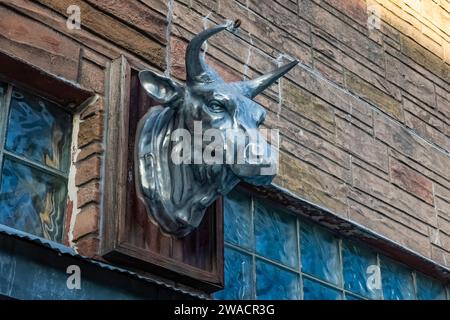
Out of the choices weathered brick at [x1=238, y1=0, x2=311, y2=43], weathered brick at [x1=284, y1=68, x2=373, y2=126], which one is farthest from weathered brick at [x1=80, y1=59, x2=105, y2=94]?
weathered brick at [x1=284, y1=68, x2=373, y2=126]

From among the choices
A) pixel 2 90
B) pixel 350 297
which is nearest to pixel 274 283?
pixel 350 297

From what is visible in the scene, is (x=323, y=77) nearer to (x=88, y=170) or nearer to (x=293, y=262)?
(x=293, y=262)

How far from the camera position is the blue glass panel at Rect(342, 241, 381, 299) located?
18.5 feet

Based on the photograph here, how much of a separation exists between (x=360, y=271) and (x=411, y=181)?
2.81ft

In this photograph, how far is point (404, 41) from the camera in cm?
684

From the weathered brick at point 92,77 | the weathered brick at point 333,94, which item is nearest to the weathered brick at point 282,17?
the weathered brick at point 333,94

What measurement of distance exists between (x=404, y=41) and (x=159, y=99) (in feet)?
9.99

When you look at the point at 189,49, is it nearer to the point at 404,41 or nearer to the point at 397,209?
the point at 397,209

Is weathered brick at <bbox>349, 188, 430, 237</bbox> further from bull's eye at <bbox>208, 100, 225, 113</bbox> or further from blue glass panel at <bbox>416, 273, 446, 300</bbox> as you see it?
bull's eye at <bbox>208, 100, 225, 113</bbox>

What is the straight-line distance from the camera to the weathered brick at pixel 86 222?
13.8ft

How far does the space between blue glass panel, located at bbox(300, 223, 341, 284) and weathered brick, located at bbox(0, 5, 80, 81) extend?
5.74 feet

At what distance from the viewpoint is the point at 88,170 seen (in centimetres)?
433
